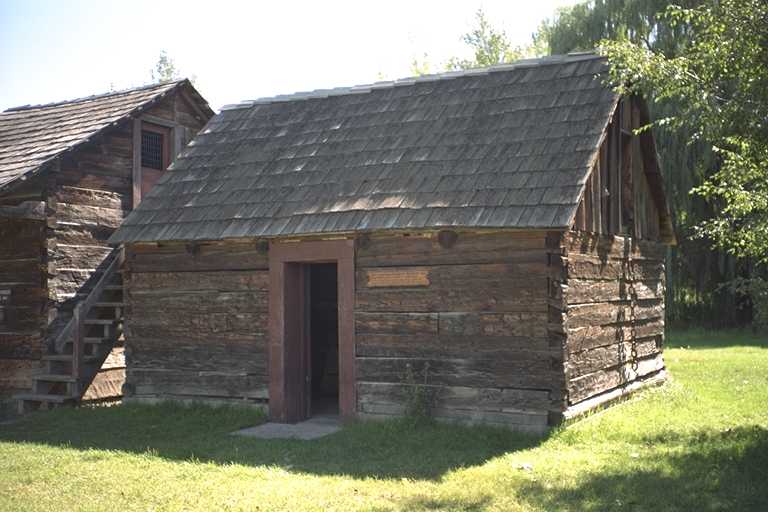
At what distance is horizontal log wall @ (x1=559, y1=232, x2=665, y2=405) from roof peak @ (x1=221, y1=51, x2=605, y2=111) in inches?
112

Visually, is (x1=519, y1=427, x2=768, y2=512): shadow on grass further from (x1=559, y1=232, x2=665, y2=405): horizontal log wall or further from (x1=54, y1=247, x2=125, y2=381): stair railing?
(x1=54, y1=247, x2=125, y2=381): stair railing

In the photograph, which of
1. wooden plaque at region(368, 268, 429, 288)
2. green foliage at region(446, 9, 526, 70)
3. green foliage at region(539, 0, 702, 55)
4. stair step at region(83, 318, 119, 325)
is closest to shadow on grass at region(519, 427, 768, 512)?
wooden plaque at region(368, 268, 429, 288)

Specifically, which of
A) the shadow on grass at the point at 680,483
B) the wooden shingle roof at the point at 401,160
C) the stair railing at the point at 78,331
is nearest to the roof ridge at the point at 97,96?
A: the wooden shingle roof at the point at 401,160

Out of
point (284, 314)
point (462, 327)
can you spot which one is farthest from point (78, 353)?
point (462, 327)

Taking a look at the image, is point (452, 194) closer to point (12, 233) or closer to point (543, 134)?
point (543, 134)

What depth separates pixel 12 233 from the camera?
14750 millimetres

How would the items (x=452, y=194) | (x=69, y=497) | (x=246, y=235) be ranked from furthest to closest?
(x=246, y=235), (x=452, y=194), (x=69, y=497)

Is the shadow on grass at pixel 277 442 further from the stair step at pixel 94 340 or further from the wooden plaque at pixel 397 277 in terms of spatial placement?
the wooden plaque at pixel 397 277

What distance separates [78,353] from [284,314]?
13.6ft

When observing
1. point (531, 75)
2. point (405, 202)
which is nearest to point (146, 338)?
point (405, 202)

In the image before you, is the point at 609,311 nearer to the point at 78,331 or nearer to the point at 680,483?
the point at 680,483

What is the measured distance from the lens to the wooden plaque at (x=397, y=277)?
36.2 feet

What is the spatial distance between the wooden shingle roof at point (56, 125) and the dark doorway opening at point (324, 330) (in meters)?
4.75

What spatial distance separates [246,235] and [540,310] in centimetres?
436
